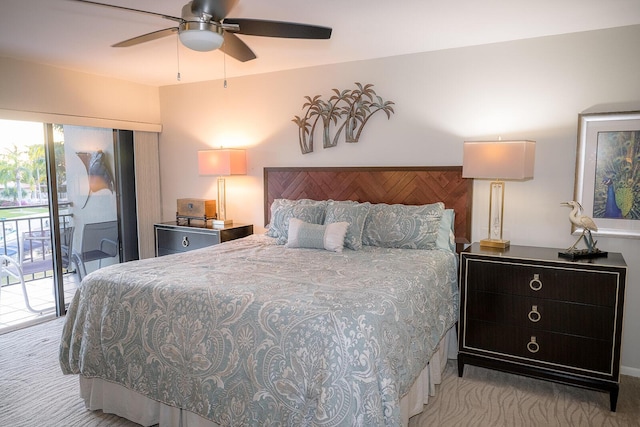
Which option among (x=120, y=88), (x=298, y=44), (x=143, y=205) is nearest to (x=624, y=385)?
(x=298, y=44)

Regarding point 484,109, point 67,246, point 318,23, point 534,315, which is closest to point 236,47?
point 318,23

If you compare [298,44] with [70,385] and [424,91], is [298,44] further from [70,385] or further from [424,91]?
[70,385]

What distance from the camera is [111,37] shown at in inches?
130

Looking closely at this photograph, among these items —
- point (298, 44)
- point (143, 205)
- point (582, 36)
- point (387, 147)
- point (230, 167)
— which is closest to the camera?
point (582, 36)

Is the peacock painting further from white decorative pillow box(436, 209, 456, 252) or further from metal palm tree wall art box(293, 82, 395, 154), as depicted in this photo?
metal palm tree wall art box(293, 82, 395, 154)

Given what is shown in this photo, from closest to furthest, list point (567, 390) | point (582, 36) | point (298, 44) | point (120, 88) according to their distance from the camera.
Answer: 1. point (567, 390)
2. point (582, 36)
3. point (298, 44)
4. point (120, 88)

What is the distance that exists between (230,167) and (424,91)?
6.58ft

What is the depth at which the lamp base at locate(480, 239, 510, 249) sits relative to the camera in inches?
124

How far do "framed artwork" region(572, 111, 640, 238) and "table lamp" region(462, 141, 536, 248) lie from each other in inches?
15.0

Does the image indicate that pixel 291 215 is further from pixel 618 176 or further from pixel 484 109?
pixel 618 176

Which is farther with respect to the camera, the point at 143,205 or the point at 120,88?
the point at 143,205

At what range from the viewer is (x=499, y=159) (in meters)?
3.04

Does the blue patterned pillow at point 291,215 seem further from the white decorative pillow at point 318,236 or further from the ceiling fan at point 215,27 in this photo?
the ceiling fan at point 215,27

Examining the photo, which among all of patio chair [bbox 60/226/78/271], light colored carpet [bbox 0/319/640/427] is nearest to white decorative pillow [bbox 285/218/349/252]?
light colored carpet [bbox 0/319/640/427]
